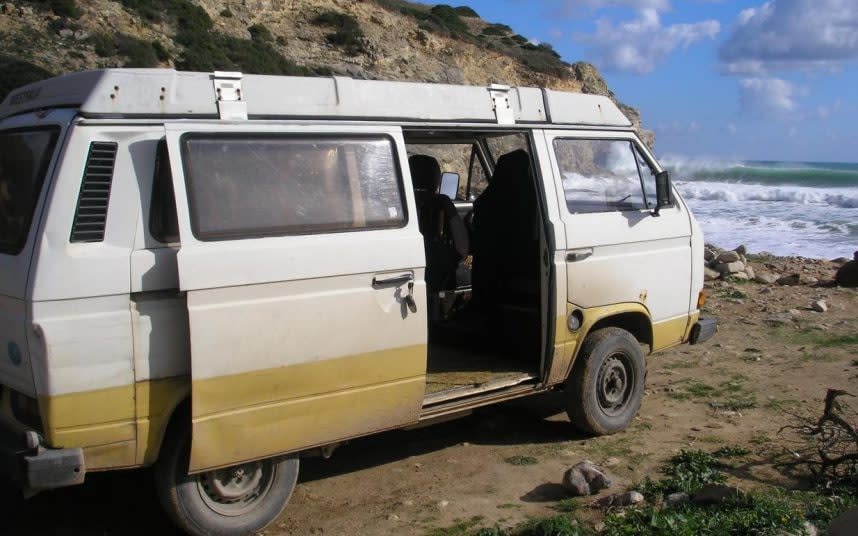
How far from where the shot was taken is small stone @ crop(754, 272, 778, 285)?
12.7 m

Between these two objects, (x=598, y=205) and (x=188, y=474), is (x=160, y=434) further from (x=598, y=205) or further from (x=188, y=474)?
(x=598, y=205)

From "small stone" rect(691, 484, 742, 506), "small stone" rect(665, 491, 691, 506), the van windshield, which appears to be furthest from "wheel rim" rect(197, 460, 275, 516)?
"small stone" rect(691, 484, 742, 506)

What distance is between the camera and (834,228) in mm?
28328

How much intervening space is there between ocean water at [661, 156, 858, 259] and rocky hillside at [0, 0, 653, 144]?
10247mm

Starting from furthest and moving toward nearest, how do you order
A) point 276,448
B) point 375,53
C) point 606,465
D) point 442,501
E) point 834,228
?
point 375,53, point 834,228, point 606,465, point 442,501, point 276,448

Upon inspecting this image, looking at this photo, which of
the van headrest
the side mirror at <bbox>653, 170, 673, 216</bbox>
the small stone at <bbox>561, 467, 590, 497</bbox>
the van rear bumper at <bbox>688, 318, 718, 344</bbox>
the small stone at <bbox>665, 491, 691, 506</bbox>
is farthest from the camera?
the van headrest

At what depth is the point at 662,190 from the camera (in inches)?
247

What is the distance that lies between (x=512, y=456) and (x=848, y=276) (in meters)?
8.79

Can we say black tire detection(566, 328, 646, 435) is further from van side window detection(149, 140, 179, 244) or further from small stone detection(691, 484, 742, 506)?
van side window detection(149, 140, 179, 244)

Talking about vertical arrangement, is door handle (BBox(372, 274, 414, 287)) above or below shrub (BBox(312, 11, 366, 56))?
below

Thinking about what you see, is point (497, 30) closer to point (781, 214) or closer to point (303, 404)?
point (781, 214)

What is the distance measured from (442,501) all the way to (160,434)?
182 cm

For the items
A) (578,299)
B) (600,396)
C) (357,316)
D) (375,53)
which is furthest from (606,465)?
(375,53)

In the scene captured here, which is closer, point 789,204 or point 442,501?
point 442,501
